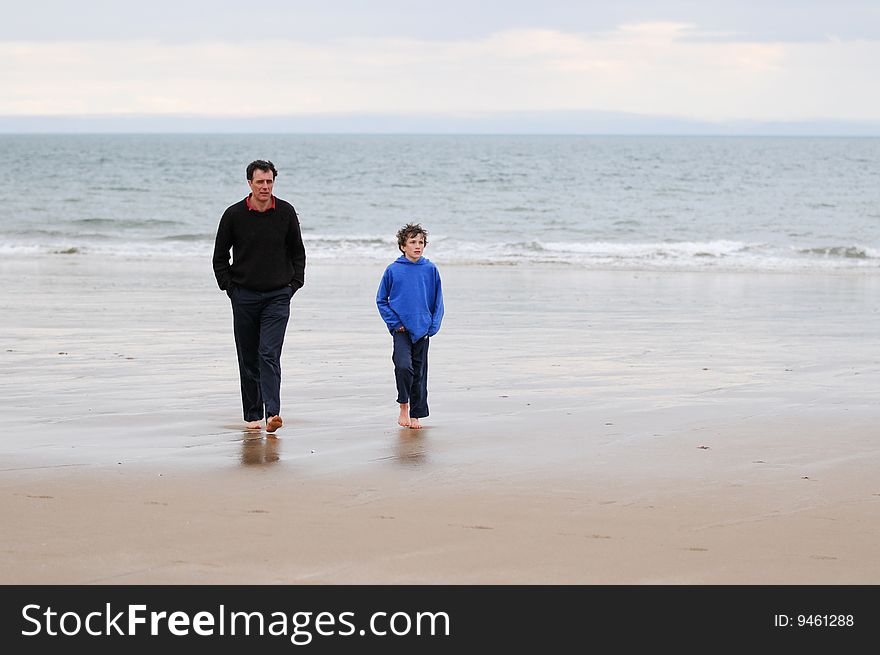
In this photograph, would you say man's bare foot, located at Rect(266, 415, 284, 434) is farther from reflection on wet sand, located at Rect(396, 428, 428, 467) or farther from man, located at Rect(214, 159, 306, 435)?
reflection on wet sand, located at Rect(396, 428, 428, 467)

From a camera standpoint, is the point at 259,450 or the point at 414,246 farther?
the point at 414,246

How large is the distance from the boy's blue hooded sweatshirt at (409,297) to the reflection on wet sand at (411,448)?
64cm

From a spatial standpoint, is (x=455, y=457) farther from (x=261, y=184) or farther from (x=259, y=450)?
(x=261, y=184)

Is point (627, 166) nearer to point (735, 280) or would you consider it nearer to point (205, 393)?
point (735, 280)

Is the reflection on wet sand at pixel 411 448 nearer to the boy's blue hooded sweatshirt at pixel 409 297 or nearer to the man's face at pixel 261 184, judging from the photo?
the boy's blue hooded sweatshirt at pixel 409 297

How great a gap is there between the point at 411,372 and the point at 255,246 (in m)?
1.26

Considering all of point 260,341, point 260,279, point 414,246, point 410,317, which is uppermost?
point 414,246

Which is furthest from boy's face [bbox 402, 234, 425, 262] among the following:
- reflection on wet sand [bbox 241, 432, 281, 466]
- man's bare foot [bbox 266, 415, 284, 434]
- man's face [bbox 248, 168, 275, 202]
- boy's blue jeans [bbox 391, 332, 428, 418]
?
reflection on wet sand [bbox 241, 432, 281, 466]

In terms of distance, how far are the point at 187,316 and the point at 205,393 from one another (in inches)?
195

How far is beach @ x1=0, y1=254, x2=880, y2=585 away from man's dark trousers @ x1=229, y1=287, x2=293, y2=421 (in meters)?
0.23

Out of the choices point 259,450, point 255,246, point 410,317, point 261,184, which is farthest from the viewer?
point 410,317

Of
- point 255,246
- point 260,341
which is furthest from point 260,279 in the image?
point 260,341

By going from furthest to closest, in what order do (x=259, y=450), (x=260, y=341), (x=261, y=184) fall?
(x=260, y=341) → (x=261, y=184) → (x=259, y=450)

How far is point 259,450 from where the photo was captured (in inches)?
256
